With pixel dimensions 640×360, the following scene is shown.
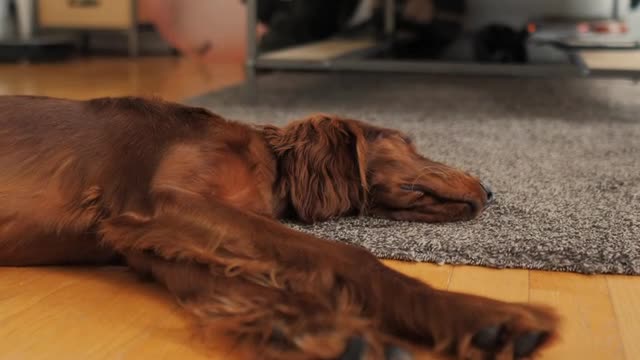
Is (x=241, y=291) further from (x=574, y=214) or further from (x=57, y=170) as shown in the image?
(x=574, y=214)

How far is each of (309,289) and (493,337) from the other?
0.73ft

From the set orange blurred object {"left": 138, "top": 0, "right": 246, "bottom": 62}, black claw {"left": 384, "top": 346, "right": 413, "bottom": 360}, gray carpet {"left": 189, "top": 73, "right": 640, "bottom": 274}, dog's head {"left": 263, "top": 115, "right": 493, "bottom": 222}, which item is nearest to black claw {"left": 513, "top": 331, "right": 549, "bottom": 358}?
black claw {"left": 384, "top": 346, "right": 413, "bottom": 360}

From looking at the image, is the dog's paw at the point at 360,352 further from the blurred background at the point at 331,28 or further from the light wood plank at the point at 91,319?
the blurred background at the point at 331,28

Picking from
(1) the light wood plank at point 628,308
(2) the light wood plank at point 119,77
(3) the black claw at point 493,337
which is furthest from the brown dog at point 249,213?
(2) the light wood plank at point 119,77

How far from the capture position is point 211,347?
0.97 m

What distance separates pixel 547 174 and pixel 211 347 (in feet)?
3.74

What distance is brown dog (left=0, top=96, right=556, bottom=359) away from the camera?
911 mm

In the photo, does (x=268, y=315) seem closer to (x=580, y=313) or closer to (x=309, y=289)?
(x=309, y=289)

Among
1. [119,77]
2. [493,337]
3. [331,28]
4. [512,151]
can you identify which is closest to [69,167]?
[493,337]

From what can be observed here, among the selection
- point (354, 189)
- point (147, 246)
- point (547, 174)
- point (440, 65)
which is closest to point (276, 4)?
point (440, 65)

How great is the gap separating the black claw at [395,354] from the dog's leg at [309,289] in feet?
0.04

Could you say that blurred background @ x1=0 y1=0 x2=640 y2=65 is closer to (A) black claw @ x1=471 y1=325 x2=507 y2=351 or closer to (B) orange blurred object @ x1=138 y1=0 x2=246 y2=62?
(B) orange blurred object @ x1=138 y1=0 x2=246 y2=62

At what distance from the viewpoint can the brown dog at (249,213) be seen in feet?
2.99

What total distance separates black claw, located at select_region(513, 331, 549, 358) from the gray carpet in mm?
402
